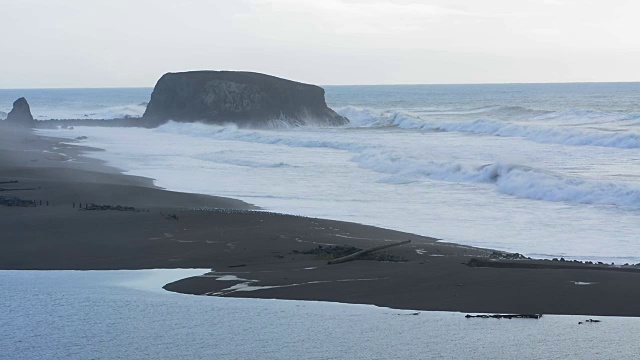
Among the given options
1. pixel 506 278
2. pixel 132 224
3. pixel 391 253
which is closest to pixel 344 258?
pixel 391 253

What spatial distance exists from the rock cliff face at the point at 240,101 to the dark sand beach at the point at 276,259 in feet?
184

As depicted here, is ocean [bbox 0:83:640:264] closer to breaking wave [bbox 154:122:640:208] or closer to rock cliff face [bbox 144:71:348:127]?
breaking wave [bbox 154:122:640:208]

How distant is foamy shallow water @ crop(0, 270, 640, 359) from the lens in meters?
9.45

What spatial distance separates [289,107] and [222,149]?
3326cm

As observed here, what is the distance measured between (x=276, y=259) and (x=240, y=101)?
220 ft

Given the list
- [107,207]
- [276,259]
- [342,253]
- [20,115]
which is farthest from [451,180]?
[20,115]

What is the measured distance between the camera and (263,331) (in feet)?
33.9

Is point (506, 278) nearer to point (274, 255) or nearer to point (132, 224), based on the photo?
point (274, 255)

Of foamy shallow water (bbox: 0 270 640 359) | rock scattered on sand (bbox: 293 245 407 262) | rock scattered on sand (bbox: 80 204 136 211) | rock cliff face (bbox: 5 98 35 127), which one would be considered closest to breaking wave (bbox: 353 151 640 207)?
rock scattered on sand (bbox: 293 245 407 262)

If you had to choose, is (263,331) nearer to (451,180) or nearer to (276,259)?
(276,259)

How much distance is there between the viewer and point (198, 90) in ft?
278

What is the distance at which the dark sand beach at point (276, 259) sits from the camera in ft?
40.0

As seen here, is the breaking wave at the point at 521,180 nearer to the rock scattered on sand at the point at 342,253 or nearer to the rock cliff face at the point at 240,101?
the rock scattered on sand at the point at 342,253

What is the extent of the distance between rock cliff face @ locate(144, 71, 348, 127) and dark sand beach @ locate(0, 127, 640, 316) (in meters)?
56.2
